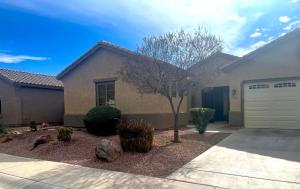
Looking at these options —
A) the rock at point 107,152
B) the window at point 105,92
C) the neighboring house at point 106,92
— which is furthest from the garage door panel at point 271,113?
the rock at point 107,152

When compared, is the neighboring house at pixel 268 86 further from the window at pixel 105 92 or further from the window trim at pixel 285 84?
the window at pixel 105 92

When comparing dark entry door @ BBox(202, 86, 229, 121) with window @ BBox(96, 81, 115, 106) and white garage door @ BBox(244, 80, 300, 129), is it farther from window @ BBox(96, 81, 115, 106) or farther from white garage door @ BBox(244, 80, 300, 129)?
window @ BBox(96, 81, 115, 106)

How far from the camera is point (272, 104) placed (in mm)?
13492

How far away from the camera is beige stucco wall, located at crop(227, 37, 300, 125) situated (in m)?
12.9

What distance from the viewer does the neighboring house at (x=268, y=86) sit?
13.0m

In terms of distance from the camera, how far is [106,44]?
50.2 feet

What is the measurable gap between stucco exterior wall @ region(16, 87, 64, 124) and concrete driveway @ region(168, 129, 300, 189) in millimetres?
15194

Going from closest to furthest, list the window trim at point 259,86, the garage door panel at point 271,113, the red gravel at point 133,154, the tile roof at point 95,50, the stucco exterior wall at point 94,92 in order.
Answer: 1. the red gravel at point 133,154
2. the garage door panel at point 271,113
3. the window trim at point 259,86
4. the tile roof at point 95,50
5. the stucco exterior wall at point 94,92

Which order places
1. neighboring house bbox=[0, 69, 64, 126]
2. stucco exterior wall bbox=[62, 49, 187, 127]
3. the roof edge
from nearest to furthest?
the roof edge
stucco exterior wall bbox=[62, 49, 187, 127]
neighboring house bbox=[0, 69, 64, 126]

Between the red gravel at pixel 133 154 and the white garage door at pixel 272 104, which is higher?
the white garage door at pixel 272 104

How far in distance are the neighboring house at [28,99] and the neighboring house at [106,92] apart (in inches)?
150

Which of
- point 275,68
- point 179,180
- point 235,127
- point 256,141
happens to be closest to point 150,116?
point 235,127

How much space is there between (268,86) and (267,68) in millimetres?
939

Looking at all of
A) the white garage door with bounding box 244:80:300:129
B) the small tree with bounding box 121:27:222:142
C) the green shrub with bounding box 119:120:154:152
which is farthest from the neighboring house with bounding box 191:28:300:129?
the green shrub with bounding box 119:120:154:152
